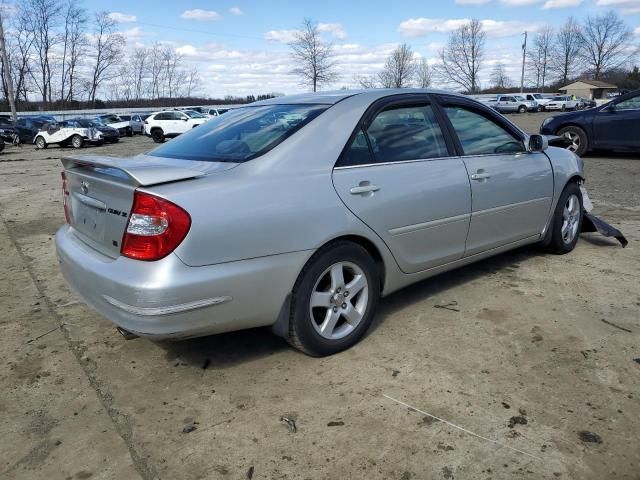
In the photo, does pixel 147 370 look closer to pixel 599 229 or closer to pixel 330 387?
pixel 330 387

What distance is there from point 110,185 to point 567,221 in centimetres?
407

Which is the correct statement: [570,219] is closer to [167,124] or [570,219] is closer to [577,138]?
[577,138]

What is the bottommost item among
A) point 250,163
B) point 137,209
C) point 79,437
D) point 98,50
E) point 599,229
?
point 79,437

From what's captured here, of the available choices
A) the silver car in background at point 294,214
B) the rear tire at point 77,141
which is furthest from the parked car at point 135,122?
the silver car in background at point 294,214

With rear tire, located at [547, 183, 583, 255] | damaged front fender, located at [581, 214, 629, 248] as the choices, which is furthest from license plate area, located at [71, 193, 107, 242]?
damaged front fender, located at [581, 214, 629, 248]

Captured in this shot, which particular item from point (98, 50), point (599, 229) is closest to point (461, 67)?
point (98, 50)

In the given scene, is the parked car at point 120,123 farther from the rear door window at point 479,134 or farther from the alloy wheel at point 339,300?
the alloy wheel at point 339,300

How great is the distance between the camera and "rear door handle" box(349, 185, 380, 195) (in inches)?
125

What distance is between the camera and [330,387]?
114 inches

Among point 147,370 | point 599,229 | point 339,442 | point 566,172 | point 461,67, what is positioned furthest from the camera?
point 461,67

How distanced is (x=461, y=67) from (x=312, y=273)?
8968cm

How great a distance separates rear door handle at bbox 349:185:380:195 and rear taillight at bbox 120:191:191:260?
3.34ft

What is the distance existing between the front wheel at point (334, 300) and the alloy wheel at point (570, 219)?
2546 mm

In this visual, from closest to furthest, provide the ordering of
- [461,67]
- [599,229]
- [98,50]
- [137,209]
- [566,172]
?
[137,209], [566,172], [599,229], [98,50], [461,67]
